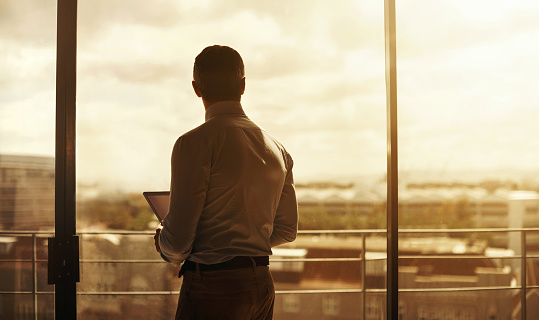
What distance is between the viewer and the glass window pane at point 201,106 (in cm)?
181

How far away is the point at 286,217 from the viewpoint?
1.07 metres

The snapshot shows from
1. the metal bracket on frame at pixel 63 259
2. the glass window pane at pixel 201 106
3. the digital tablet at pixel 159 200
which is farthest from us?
the glass window pane at pixel 201 106

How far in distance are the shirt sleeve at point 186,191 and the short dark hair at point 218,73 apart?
133mm

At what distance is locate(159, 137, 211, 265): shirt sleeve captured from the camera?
86 cm

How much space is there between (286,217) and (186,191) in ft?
0.95

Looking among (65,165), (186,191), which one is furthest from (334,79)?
(186,191)

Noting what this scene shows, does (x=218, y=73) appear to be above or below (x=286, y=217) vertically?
above

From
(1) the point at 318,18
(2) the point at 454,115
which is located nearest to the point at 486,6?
(2) the point at 454,115

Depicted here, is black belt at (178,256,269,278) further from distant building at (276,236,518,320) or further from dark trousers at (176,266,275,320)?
distant building at (276,236,518,320)

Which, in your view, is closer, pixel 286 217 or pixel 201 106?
pixel 286 217

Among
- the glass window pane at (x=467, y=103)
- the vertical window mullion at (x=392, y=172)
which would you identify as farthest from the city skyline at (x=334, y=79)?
the vertical window mullion at (x=392, y=172)

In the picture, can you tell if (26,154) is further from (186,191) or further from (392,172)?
(392,172)

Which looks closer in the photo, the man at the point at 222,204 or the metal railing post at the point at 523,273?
the man at the point at 222,204

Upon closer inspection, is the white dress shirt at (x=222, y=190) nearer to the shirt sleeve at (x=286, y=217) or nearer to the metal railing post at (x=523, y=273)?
the shirt sleeve at (x=286, y=217)
